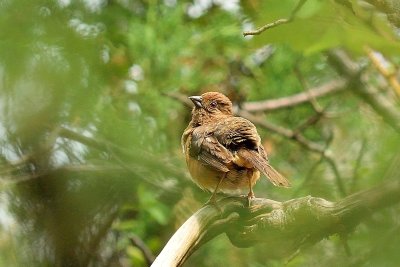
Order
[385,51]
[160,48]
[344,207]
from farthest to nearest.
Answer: [160,48]
[344,207]
[385,51]

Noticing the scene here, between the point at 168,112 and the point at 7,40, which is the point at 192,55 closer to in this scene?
the point at 168,112

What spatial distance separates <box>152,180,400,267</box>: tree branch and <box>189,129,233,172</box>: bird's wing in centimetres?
89

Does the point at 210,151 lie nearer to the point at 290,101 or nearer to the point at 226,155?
the point at 226,155

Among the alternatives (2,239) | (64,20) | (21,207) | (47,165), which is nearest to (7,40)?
(64,20)

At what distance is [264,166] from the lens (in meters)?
3.29

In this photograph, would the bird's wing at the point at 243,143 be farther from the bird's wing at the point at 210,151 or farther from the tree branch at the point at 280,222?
the tree branch at the point at 280,222

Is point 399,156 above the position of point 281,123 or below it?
above

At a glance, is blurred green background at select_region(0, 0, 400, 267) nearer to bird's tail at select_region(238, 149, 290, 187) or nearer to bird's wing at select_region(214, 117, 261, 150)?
bird's tail at select_region(238, 149, 290, 187)

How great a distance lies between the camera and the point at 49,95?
135 centimetres

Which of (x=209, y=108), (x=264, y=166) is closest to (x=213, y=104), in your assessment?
(x=209, y=108)

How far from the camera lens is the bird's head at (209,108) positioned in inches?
175

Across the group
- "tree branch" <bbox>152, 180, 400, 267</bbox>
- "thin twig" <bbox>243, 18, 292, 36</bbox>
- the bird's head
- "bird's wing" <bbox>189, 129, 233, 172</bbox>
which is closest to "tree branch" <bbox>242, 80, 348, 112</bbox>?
the bird's head

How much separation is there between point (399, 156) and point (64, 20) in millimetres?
658

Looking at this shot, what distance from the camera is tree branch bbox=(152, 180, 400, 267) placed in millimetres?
979
